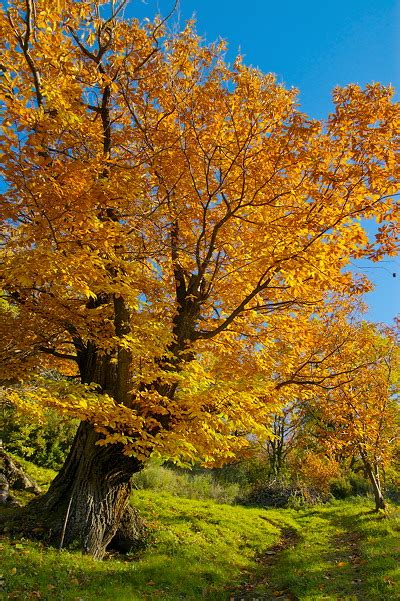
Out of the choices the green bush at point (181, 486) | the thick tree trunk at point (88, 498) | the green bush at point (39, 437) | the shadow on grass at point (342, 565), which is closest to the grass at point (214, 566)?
the shadow on grass at point (342, 565)

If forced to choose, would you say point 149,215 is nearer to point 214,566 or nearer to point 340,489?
point 214,566

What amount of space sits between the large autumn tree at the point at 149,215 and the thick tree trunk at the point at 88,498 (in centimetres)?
3

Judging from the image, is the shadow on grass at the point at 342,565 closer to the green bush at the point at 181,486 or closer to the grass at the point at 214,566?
the grass at the point at 214,566

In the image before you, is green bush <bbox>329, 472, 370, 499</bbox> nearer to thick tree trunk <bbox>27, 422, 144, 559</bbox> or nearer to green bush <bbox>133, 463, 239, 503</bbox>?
green bush <bbox>133, 463, 239, 503</bbox>

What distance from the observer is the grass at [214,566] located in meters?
5.96

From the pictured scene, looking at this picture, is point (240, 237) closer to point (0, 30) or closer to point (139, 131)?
point (139, 131)

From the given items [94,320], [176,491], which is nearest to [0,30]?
[94,320]

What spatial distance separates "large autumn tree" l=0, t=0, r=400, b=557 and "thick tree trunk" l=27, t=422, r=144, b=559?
1.2 inches

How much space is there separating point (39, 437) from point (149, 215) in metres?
12.1

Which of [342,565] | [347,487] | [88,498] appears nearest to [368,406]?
[342,565]

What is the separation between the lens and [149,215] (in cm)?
704

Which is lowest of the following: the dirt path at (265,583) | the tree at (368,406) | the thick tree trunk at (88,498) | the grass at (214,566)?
the dirt path at (265,583)

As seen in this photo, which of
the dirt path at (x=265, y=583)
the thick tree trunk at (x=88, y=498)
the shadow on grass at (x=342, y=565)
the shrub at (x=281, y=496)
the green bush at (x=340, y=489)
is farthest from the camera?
the green bush at (x=340, y=489)

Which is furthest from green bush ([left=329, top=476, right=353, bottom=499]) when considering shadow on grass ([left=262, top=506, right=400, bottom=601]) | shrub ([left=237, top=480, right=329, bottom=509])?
shadow on grass ([left=262, top=506, right=400, bottom=601])
